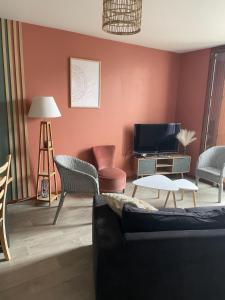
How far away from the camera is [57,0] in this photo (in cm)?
237

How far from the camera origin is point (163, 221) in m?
1.57

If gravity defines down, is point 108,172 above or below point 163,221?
below

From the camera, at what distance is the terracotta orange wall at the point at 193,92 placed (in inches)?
173

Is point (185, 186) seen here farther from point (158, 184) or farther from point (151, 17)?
point (151, 17)

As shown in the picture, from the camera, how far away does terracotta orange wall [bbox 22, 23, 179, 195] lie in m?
3.33

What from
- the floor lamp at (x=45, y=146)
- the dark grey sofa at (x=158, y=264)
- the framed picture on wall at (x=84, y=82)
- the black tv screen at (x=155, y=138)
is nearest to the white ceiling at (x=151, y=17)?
the framed picture on wall at (x=84, y=82)

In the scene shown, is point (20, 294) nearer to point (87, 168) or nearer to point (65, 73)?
point (87, 168)

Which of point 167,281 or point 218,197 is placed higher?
point 167,281

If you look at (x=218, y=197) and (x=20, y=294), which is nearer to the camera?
(x=20, y=294)

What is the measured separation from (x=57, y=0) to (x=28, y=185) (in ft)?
7.75

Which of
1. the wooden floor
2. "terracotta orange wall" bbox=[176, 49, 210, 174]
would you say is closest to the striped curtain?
the wooden floor

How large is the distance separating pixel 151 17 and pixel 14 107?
6.65 feet

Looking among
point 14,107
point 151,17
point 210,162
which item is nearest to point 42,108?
point 14,107

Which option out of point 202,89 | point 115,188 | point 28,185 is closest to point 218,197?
point 115,188
